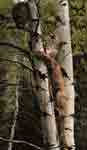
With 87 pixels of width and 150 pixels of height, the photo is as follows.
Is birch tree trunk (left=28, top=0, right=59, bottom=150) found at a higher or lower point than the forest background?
lower

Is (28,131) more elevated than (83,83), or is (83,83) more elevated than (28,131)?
(83,83)

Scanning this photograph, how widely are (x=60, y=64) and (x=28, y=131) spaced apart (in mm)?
3360

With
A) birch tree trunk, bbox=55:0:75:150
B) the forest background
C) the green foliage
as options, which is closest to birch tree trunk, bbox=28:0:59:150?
birch tree trunk, bbox=55:0:75:150

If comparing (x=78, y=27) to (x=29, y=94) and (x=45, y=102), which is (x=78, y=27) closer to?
(x=29, y=94)

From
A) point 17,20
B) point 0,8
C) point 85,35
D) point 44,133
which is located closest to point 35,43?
point 17,20

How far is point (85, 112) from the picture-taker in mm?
6367

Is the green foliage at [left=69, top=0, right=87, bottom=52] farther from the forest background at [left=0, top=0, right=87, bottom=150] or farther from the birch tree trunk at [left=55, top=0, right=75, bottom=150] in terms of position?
the birch tree trunk at [left=55, top=0, right=75, bottom=150]

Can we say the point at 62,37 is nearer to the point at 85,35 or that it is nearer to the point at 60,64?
the point at 60,64

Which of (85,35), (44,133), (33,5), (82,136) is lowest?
(44,133)

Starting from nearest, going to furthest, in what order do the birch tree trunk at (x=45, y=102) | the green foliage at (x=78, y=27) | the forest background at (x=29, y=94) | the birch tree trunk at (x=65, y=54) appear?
the birch tree trunk at (x=45, y=102) → the birch tree trunk at (x=65, y=54) → the green foliage at (x=78, y=27) → the forest background at (x=29, y=94)

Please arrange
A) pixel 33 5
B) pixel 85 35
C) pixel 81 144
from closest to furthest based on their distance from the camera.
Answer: pixel 33 5, pixel 85 35, pixel 81 144

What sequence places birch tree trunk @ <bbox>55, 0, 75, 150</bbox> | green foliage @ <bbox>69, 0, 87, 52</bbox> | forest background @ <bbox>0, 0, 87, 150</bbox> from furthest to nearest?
forest background @ <bbox>0, 0, 87, 150</bbox>, green foliage @ <bbox>69, 0, 87, 52</bbox>, birch tree trunk @ <bbox>55, 0, 75, 150</bbox>

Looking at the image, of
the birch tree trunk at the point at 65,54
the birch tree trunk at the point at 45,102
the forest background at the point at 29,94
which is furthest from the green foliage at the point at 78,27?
the birch tree trunk at the point at 45,102

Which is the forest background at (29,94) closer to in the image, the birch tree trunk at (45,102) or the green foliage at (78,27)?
the green foliage at (78,27)
